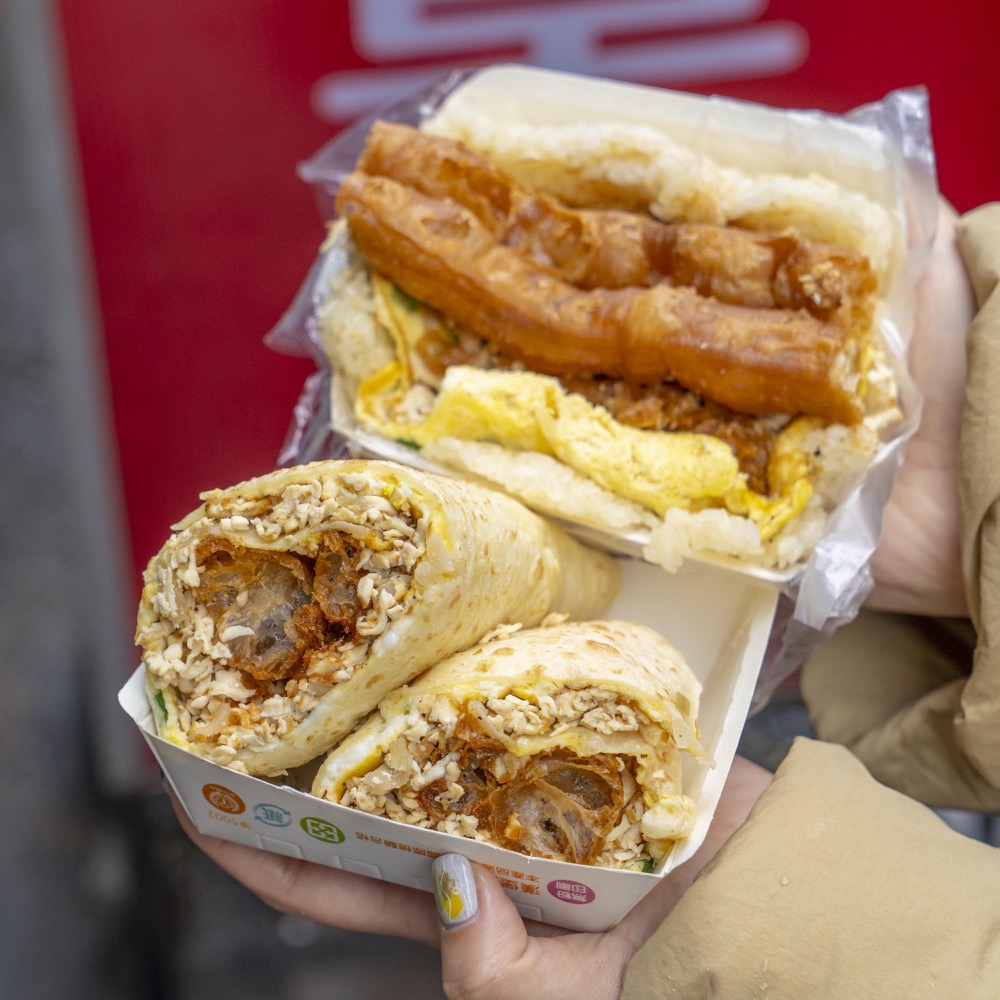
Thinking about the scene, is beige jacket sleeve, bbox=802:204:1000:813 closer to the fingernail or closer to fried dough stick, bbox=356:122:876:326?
fried dough stick, bbox=356:122:876:326

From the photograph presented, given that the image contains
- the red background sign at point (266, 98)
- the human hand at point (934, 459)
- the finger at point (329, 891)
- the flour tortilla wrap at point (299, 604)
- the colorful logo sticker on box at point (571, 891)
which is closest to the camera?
the flour tortilla wrap at point (299, 604)

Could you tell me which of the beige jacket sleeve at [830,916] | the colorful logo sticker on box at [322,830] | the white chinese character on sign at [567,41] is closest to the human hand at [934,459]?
the beige jacket sleeve at [830,916]

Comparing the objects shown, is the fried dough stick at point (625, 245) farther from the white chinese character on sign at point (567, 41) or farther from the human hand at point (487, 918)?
the human hand at point (487, 918)

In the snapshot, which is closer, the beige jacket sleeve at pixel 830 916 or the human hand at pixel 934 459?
the beige jacket sleeve at pixel 830 916

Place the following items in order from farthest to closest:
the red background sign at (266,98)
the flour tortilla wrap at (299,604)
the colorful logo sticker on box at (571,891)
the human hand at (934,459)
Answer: the red background sign at (266,98) → the human hand at (934,459) → the colorful logo sticker on box at (571,891) → the flour tortilla wrap at (299,604)

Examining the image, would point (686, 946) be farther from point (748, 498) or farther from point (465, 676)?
point (748, 498)

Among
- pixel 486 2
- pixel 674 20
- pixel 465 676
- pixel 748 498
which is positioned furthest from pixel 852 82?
pixel 465 676

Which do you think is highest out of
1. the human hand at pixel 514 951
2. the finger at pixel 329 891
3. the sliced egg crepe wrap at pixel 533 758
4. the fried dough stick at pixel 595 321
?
the fried dough stick at pixel 595 321

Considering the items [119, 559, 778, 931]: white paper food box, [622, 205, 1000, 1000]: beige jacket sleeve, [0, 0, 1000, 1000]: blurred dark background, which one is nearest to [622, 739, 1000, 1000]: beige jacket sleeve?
[622, 205, 1000, 1000]: beige jacket sleeve
